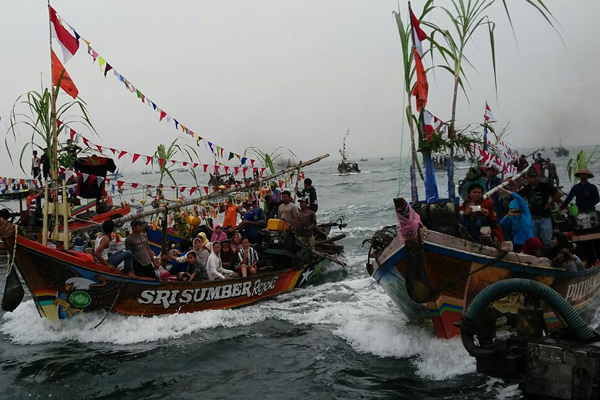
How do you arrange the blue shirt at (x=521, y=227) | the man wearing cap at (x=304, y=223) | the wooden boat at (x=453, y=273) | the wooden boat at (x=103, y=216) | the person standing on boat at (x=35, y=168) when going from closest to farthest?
1. the wooden boat at (x=453, y=273)
2. the blue shirt at (x=521, y=227)
3. the man wearing cap at (x=304, y=223)
4. the person standing on boat at (x=35, y=168)
5. the wooden boat at (x=103, y=216)

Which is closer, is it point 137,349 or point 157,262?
point 137,349

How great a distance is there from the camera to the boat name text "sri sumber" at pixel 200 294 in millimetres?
10258

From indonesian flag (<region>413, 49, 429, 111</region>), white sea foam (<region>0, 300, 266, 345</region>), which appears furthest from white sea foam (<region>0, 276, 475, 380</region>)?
indonesian flag (<region>413, 49, 429, 111</region>)

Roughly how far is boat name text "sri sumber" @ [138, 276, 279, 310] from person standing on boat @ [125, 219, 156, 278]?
56 centimetres

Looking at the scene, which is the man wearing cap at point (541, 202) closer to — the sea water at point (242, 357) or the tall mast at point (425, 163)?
the tall mast at point (425, 163)

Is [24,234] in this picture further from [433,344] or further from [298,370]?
[433,344]

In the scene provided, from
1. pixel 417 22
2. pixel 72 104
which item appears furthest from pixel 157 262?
pixel 417 22

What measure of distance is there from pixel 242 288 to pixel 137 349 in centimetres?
288

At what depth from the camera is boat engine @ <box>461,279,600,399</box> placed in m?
4.32

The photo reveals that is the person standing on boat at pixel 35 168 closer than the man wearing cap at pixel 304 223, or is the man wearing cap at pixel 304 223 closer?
the man wearing cap at pixel 304 223

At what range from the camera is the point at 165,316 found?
10.5 metres

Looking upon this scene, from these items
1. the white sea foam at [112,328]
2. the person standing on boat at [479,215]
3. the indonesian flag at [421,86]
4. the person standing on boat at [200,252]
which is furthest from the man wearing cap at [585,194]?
the person standing on boat at [200,252]

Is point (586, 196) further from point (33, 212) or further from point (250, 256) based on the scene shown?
point (33, 212)

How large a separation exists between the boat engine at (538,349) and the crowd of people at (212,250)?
6.76 metres
